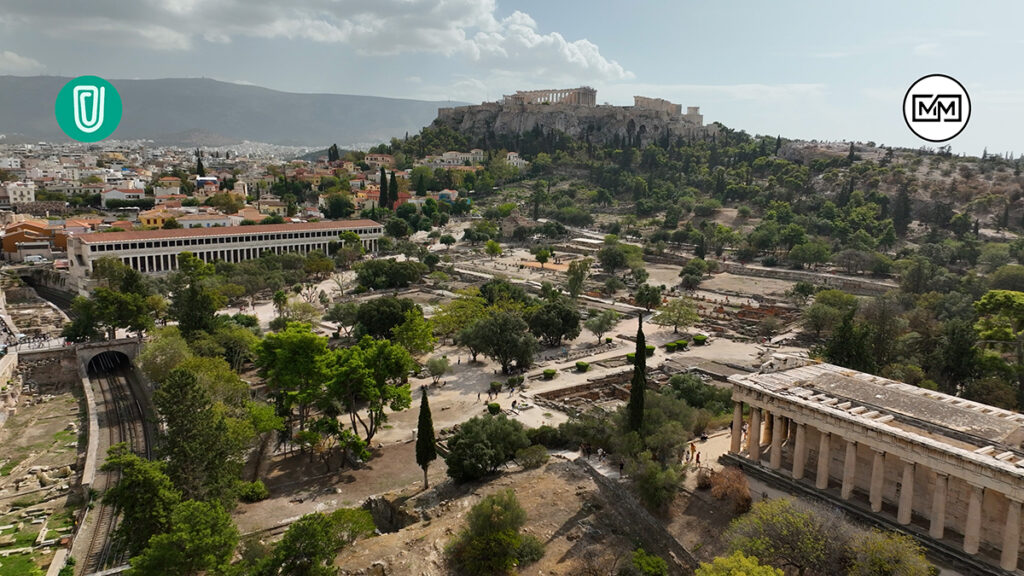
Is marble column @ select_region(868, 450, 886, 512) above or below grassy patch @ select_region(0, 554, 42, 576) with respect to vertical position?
above

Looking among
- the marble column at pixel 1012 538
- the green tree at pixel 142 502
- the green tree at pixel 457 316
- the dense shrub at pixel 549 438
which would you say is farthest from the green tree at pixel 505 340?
the marble column at pixel 1012 538

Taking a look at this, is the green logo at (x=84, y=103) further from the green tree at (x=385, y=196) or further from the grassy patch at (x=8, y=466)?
the green tree at (x=385, y=196)

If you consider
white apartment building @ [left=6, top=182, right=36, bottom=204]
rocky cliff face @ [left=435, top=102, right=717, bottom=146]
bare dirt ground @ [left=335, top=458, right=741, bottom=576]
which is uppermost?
rocky cliff face @ [left=435, top=102, right=717, bottom=146]

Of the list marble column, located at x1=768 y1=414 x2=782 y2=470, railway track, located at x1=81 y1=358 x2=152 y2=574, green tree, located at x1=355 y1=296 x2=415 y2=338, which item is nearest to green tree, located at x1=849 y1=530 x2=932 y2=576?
marble column, located at x1=768 y1=414 x2=782 y2=470

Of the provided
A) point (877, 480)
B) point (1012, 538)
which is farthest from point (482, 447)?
point (1012, 538)

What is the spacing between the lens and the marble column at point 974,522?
15.7 m

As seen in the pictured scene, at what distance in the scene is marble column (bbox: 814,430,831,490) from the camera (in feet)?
62.4

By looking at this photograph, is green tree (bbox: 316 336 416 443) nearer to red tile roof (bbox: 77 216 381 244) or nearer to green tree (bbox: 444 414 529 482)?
green tree (bbox: 444 414 529 482)

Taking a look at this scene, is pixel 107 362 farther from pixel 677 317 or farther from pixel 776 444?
pixel 776 444

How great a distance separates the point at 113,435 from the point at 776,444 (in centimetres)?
2985

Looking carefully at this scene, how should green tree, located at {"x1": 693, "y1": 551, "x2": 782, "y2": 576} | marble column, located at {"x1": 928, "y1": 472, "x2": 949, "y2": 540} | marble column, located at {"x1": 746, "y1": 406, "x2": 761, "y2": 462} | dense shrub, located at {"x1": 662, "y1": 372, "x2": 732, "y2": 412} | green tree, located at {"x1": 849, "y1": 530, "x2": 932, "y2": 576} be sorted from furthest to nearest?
dense shrub, located at {"x1": 662, "y1": 372, "x2": 732, "y2": 412}, marble column, located at {"x1": 746, "y1": 406, "x2": 761, "y2": 462}, marble column, located at {"x1": 928, "y1": 472, "x2": 949, "y2": 540}, green tree, located at {"x1": 849, "y1": 530, "x2": 932, "y2": 576}, green tree, located at {"x1": 693, "y1": 551, "x2": 782, "y2": 576}

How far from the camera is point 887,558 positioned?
14.1 meters

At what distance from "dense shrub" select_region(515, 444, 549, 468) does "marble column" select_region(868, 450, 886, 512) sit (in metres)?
11.0

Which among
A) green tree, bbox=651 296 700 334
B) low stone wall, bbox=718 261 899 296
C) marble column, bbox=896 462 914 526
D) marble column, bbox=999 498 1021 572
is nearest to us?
marble column, bbox=999 498 1021 572
